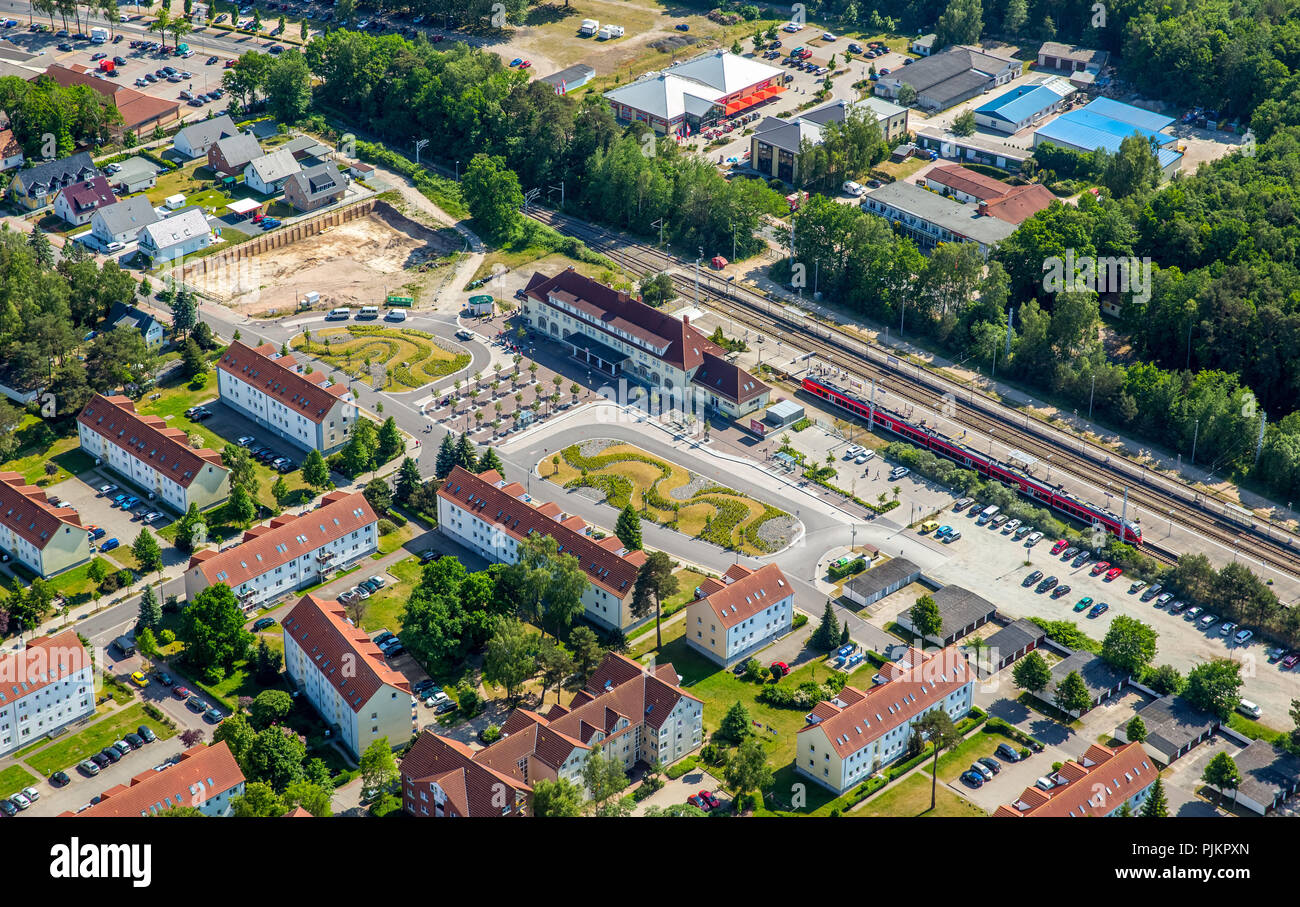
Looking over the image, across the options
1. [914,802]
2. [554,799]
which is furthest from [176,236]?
[914,802]

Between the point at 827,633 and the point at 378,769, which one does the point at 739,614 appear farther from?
the point at 378,769

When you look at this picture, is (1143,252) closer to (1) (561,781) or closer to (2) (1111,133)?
(2) (1111,133)

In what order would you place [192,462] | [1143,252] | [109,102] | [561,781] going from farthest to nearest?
[109,102] → [1143,252] → [192,462] → [561,781]

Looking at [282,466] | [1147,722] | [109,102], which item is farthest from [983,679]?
[109,102]

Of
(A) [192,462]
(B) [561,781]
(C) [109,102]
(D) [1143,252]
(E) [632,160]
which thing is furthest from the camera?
(C) [109,102]

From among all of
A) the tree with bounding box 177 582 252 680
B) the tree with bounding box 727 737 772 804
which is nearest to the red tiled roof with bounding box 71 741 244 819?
the tree with bounding box 177 582 252 680
